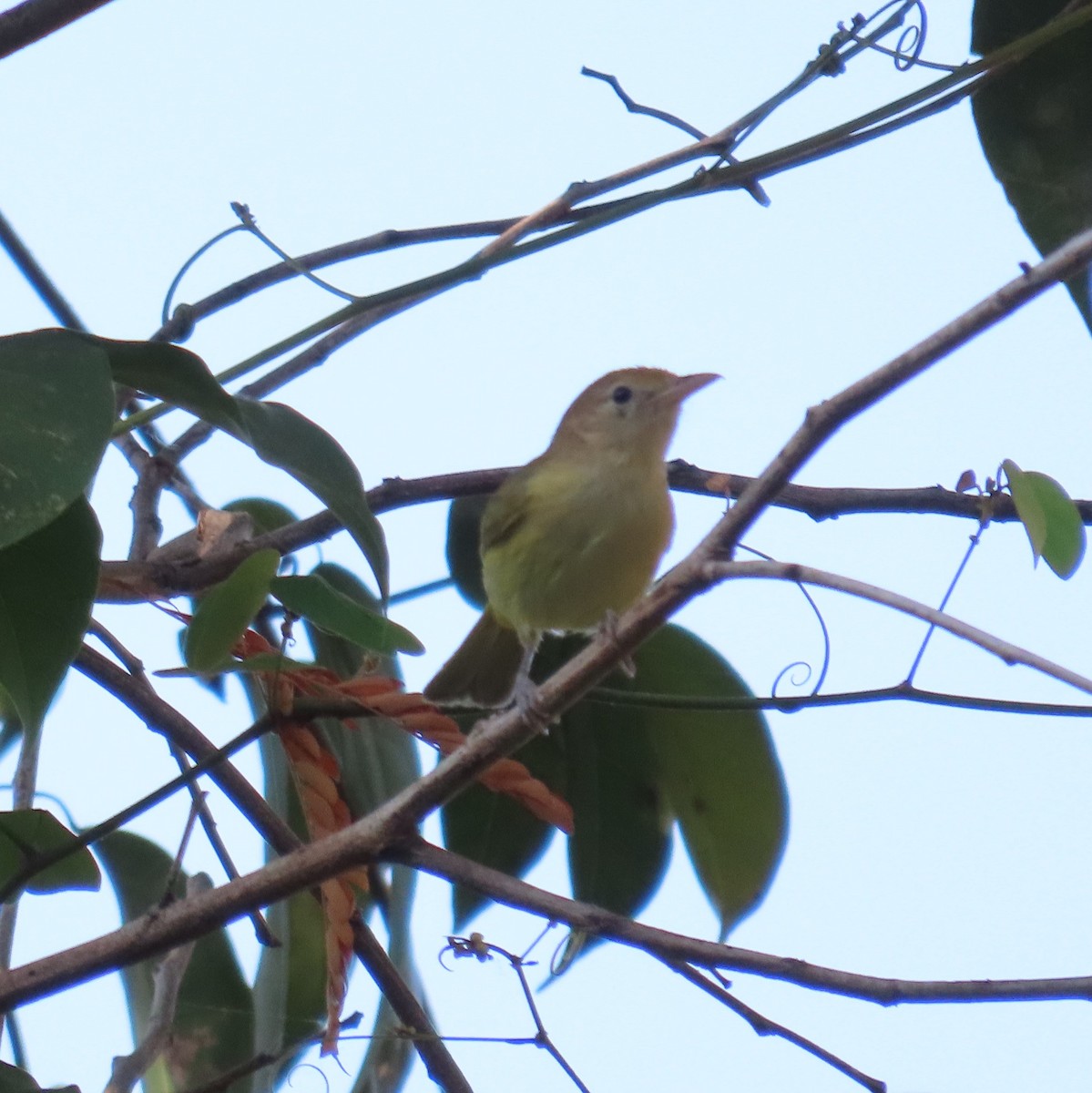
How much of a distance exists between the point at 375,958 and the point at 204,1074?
0.61 meters

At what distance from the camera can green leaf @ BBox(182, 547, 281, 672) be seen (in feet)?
4.25

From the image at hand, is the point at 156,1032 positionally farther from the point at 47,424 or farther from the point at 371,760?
the point at 47,424

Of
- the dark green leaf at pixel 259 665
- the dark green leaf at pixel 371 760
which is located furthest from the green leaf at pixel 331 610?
the dark green leaf at pixel 371 760

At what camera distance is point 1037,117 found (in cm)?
206

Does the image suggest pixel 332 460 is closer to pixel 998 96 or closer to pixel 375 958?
pixel 375 958

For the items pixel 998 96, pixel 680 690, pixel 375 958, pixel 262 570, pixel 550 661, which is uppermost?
pixel 998 96

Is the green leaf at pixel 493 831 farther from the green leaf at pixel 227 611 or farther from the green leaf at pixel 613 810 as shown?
the green leaf at pixel 227 611

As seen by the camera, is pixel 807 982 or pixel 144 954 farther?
pixel 144 954

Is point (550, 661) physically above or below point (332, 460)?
above

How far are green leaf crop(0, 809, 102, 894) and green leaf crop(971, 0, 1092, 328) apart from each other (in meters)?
1.46

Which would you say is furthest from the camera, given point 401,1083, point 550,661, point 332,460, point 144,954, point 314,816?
point 550,661

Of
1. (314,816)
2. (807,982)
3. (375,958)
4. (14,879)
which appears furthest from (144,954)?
(807,982)

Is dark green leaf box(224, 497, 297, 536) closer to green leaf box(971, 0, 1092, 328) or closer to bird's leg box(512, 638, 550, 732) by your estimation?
bird's leg box(512, 638, 550, 732)

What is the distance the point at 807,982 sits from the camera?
117cm
